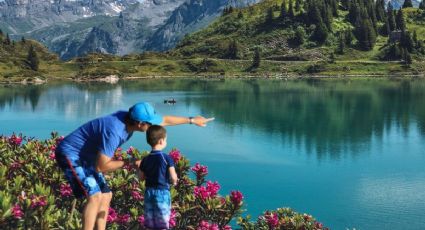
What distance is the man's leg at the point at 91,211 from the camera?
12.2 metres

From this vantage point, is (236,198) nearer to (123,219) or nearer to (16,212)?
(123,219)

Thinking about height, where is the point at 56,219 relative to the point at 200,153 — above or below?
above

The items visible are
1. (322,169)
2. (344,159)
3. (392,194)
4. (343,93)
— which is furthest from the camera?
(343,93)

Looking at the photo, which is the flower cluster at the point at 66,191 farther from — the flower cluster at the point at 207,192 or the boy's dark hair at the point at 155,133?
the boy's dark hair at the point at 155,133

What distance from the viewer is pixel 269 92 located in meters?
154

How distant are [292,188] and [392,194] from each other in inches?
309

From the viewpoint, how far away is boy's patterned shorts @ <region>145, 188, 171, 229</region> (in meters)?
12.9

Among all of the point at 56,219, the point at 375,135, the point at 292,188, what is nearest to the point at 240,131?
the point at 375,135

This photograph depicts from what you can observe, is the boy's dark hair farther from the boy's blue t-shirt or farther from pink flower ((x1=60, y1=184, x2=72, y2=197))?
pink flower ((x1=60, y1=184, x2=72, y2=197))

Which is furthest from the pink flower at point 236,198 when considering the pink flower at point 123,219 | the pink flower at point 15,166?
the pink flower at point 15,166

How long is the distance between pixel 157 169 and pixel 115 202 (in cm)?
485

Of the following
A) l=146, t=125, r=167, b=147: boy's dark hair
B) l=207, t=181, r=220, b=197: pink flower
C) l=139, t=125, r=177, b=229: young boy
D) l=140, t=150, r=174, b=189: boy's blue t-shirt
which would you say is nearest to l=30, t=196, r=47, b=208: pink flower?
l=139, t=125, r=177, b=229: young boy

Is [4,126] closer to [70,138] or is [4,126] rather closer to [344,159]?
[344,159]

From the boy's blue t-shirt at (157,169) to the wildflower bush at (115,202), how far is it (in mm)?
1874
